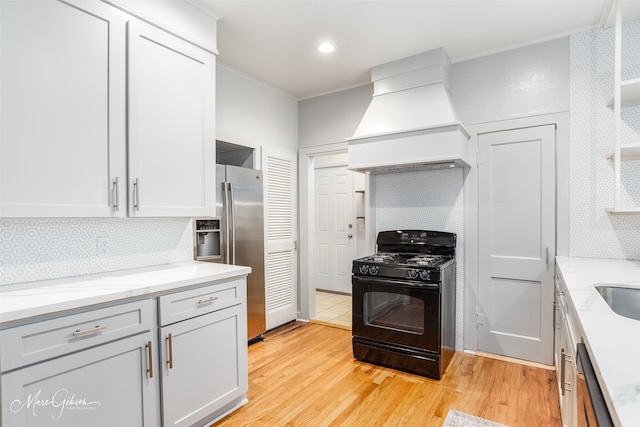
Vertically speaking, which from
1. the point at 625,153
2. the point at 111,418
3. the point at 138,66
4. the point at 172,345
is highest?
the point at 138,66

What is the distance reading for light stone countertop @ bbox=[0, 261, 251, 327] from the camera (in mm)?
1307

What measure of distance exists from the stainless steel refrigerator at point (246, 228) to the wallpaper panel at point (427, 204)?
1212 mm

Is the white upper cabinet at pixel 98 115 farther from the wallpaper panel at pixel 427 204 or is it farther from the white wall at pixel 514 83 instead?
the white wall at pixel 514 83

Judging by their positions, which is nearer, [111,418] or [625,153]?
[111,418]

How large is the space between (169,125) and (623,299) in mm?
2626

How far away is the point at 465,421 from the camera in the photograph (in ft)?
6.73

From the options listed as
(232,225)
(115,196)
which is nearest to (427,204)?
(232,225)

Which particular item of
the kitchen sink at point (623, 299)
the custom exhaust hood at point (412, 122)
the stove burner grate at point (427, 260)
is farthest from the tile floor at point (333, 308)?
the kitchen sink at point (623, 299)

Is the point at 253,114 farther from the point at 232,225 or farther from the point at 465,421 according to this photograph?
the point at 465,421

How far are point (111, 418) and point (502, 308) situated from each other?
2.86m

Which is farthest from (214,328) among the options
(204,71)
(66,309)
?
(204,71)

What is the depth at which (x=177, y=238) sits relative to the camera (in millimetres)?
2414

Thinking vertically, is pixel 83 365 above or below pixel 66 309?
below

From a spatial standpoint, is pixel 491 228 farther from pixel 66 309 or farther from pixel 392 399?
pixel 66 309
